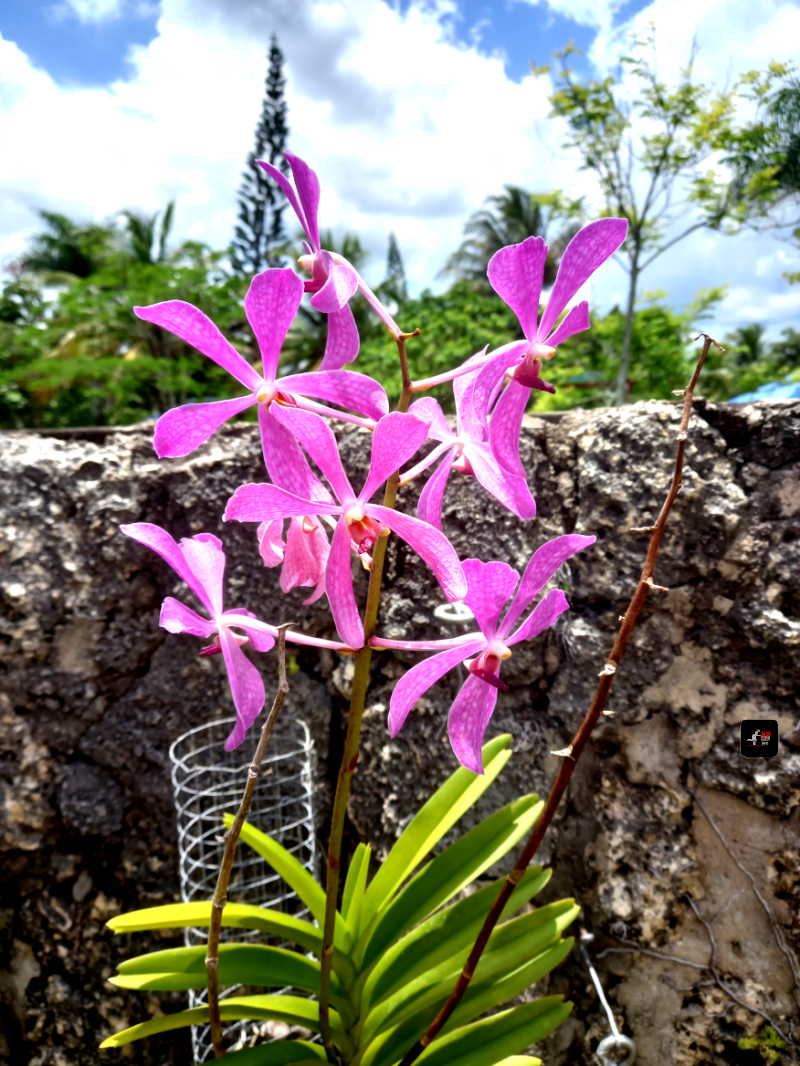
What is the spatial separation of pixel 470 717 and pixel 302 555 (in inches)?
9.2

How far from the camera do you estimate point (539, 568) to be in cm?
62

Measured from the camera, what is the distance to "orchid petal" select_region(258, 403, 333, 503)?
537 mm

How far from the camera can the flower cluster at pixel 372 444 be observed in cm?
53

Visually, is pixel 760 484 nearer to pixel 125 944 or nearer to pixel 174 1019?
pixel 174 1019

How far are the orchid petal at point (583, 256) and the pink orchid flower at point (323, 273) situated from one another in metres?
0.15

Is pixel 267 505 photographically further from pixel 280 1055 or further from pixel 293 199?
pixel 280 1055

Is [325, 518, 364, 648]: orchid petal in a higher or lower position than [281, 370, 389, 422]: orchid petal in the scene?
lower

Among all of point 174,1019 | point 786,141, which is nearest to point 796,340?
point 786,141

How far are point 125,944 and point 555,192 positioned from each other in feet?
26.3

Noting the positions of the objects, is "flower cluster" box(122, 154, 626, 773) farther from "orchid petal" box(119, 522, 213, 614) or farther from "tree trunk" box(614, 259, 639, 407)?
"tree trunk" box(614, 259, 639, 407)

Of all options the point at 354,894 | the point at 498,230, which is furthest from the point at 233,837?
the point at 498,230

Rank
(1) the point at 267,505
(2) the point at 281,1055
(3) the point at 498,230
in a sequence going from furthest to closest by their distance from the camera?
(3) the point at 498,230 → (2) the point at 281,1055 → (1) the point at 267,505

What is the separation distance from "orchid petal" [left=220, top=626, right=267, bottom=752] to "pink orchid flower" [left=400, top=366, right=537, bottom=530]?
0.82 feet

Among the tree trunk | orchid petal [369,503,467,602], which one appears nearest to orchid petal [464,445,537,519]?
orchid petal [369,503,467,602]
